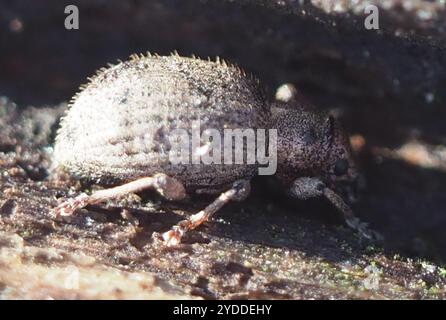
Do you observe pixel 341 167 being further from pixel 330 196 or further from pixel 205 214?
pixel 205 214

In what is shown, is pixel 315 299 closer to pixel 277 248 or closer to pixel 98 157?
pixel 277 248

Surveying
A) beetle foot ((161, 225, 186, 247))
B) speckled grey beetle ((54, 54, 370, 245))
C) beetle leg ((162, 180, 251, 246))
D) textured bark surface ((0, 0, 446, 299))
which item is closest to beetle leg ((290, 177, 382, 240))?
speckled grey beetle ((54, 54, 370, 245))

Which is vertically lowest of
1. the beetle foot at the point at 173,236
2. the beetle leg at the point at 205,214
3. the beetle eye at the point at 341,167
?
the beetle foot at the point at 173,236

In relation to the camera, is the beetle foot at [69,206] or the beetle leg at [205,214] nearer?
the beetle leg at [205,214]

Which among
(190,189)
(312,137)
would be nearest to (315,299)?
(190,189)

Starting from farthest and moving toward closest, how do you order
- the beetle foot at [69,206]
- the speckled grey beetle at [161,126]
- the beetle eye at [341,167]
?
the beetle eye at [341,167] < the speckled grey beetle at [161,126] < the beetle foot at [69,206]

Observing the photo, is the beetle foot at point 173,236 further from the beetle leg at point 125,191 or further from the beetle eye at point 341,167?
the beetle eye at point 341,167

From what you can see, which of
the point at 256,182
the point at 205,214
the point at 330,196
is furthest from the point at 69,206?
the point at 330,196

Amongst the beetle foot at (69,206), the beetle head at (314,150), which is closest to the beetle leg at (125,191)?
the beetle foot at (69,206)
